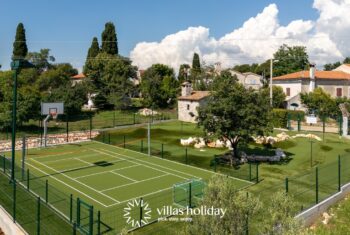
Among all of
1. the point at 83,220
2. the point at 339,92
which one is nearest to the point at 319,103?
the point at 339,92

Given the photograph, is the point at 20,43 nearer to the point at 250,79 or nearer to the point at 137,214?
the point at 250,79

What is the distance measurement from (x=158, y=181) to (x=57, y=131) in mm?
22447

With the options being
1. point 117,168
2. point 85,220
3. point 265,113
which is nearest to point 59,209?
point 85,220

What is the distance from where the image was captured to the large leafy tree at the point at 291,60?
7675 cm

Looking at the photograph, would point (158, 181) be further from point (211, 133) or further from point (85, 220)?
point (85, 220)

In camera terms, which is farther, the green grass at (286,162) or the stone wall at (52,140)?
the stone wall at (52,140)

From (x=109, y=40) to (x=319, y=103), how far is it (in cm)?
4779

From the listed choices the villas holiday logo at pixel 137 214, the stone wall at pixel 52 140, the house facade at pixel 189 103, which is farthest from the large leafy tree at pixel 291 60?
the villas holiday logo at pixel 137 214

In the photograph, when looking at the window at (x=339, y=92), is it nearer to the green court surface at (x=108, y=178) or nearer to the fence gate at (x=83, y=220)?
the green court surface at (x=108, y=178)

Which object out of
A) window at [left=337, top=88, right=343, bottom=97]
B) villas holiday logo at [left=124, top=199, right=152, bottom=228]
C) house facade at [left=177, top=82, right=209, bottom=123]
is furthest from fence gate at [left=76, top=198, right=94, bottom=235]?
window at [left=337, top=88, right=343, bottom=97]

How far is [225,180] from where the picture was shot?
364 inches

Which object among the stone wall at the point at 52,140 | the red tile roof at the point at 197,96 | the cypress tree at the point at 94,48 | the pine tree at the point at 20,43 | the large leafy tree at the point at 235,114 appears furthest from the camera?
the cypress tree at the point at 94,48

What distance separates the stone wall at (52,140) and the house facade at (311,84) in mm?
31695

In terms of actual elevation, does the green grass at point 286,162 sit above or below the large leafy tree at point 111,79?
below
